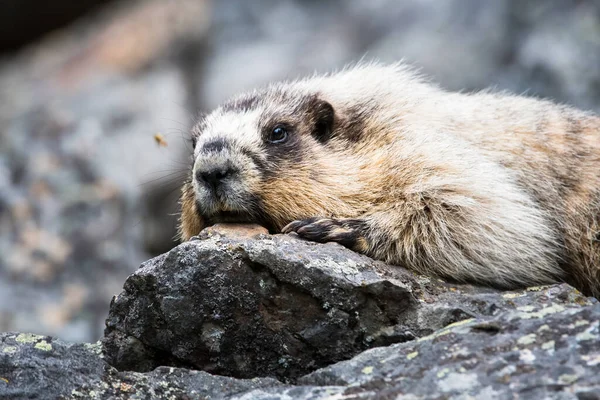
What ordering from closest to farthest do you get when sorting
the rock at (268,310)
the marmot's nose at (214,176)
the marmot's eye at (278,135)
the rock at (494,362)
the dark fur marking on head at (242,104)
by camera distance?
the rock at (494,362)
the rock at (268,310)
the marmot's nose at (214,176)
the marmot's eye at (278,135)
the dark fur marking on head at (242,104)

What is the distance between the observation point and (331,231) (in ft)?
18.1

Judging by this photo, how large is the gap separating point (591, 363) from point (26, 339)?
3.28 m

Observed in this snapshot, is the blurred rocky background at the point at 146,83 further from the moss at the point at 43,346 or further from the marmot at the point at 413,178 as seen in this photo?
the moss at the point at 43,346

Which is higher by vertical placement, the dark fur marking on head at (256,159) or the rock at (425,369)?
the dark fur marking on head at (256,159)

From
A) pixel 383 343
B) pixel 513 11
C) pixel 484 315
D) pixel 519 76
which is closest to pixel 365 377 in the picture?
pixel 383 343

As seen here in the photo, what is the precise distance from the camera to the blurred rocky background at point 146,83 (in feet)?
36.5

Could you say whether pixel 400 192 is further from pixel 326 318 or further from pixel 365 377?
pixel 365 377

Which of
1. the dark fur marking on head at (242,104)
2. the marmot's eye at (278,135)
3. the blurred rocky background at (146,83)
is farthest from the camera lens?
the blurred rocky background at (146,83)

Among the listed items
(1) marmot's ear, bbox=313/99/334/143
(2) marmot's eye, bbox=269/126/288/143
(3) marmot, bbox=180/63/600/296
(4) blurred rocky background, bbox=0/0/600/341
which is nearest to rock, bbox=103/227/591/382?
(3) marmot, bbox=180/63/600/296

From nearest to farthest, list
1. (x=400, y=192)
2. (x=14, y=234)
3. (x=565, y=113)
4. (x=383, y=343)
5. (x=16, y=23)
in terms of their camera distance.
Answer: (x=383, y=343)
(x=400, y=192)
(x=565, y=113)
(x=14, y=234)
(x=16, y=23)

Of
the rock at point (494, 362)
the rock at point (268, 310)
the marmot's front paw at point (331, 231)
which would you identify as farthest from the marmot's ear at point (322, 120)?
the rock at point (494, 362)

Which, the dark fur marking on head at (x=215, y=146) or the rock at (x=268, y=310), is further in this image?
the dark fur marking on head at (x=215, y=146)

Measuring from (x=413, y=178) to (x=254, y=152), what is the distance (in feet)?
3.93

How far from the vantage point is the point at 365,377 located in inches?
165
